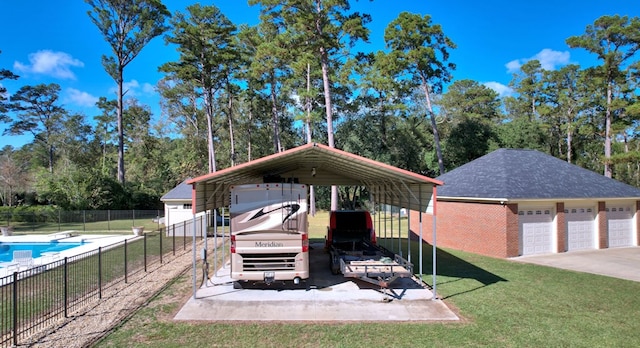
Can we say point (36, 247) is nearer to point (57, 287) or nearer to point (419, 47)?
point (57, 287)

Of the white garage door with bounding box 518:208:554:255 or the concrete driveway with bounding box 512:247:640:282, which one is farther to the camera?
the white garage door with bounding box 518:208:554:255

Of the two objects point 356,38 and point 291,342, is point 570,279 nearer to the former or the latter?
point 291,342

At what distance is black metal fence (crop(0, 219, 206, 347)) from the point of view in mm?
6840

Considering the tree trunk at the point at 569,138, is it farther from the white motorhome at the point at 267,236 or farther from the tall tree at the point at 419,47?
the white motorhome at the point at 267,236

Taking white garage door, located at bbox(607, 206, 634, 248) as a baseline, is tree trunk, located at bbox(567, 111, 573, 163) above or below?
above

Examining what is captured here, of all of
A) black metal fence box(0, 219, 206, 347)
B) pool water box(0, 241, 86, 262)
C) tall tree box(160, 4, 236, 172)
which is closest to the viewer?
black metal fence box(0, 219, 206, 347)

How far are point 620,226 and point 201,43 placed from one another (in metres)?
35.5

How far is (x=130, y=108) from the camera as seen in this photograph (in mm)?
56312

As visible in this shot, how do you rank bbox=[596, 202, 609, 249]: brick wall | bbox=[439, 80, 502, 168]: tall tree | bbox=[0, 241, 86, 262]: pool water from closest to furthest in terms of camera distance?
bbox=[596, 202, 609, 249]: brick wall
bbox=[0, 241, 86, 262]: pool water
bbox=[439, 80, 502, 168]: tall tree

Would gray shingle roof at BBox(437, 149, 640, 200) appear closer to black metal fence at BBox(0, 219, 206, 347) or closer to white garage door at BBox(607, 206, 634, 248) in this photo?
white garage door at BBox(607, 206, 634, 248)

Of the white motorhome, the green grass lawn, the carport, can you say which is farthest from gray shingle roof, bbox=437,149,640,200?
the white motorhome

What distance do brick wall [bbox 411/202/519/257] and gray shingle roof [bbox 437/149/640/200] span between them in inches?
23.2

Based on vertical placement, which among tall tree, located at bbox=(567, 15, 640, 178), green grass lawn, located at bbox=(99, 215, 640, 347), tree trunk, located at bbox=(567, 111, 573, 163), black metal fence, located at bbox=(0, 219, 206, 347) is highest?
tall tree, located at bbox=(567, 15, 640, 178)

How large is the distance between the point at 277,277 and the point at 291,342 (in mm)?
2722
